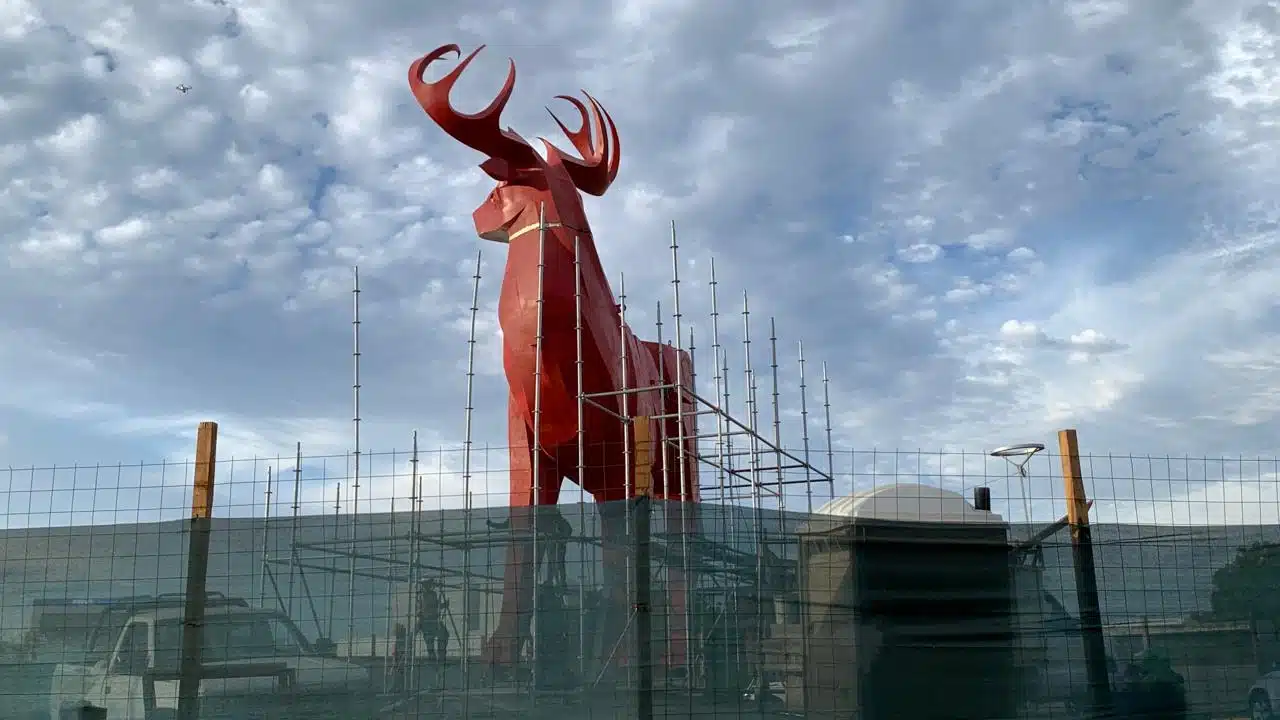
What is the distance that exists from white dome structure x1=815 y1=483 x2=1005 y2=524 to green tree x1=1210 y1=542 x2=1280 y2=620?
4.81 feet

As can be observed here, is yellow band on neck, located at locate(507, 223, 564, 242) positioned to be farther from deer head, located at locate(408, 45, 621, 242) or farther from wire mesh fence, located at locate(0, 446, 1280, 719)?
wire mesh fence, located at locate(0, 446, 1280, 719)

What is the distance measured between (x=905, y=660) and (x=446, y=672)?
2812mm

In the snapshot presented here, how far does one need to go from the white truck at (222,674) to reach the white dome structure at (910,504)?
12.5ft

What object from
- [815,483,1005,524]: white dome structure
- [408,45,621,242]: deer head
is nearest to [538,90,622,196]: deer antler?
[408,45,621,242]: deer head

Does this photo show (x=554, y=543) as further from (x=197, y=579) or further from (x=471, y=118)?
(x=471, y=118)

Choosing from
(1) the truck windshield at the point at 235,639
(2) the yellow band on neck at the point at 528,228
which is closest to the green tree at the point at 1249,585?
(1) the truck windshield at the point at 235,639

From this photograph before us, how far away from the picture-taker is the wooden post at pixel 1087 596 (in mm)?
7199

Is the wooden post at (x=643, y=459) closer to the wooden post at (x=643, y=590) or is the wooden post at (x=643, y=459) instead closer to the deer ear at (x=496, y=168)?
the wooden post at (x=643, y=590)

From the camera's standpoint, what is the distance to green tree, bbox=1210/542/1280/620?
24.4ft

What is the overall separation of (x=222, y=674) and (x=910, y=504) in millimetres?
4825

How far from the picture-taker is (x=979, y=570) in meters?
7.23

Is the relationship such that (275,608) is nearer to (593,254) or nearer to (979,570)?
(979,570)

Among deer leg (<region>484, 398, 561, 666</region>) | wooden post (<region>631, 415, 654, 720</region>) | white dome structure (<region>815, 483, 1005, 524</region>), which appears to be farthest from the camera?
white dome structure (<region>815, 483, 1005, 524</region>)

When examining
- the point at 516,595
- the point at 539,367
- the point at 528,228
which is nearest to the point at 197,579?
the point at 516,595
